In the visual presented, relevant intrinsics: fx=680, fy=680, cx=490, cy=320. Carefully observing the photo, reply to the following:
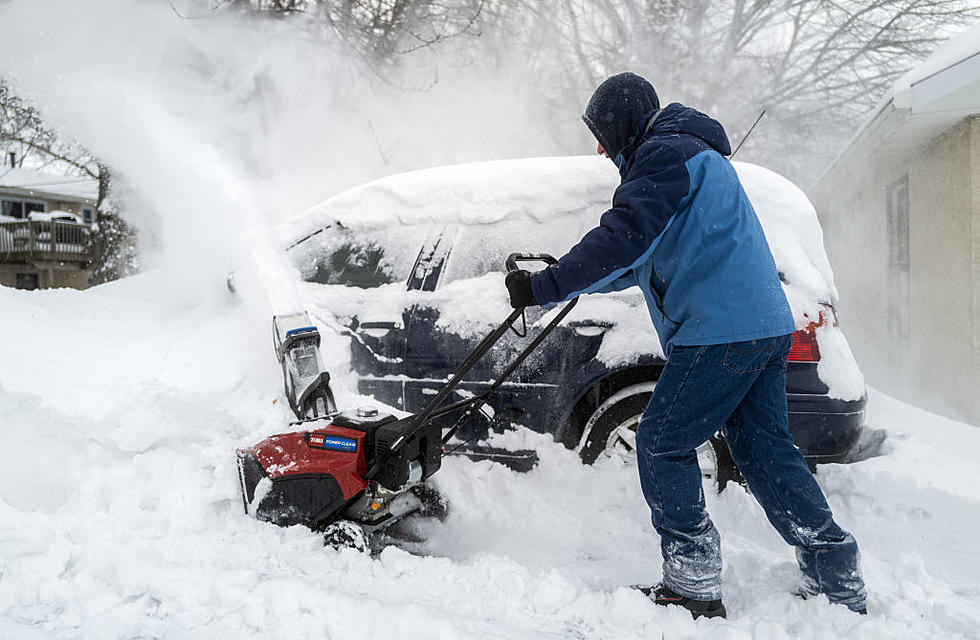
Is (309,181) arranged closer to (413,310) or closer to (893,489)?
(413,310)

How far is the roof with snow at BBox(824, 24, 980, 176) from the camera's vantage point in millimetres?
5727

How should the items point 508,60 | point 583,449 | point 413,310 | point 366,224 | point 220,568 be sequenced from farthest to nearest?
point 508,60 < point 366,224 < point 413,310 < point 583,449 < point 220,568

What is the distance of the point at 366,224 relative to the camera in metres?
4.16

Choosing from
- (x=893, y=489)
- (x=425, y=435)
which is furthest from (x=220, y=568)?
(x=893, y=489)

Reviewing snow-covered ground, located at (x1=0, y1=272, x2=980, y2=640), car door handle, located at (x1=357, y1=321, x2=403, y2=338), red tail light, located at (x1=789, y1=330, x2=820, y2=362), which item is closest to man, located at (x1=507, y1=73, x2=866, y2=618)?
snow-covered ground, located at (x1=0, y1=272, x2=980, y2=640)

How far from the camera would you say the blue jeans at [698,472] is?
7.86 ft

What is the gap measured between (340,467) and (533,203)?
1.82 meters

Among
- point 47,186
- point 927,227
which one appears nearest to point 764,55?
point 927,227

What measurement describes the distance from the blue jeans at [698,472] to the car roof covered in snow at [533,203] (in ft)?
3.68

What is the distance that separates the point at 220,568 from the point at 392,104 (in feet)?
28.5

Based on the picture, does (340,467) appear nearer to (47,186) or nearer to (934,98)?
(934,98)

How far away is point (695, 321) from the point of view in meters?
2.38

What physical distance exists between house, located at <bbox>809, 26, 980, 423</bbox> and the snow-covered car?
3.58 meters

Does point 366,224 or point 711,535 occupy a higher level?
point 366,224
